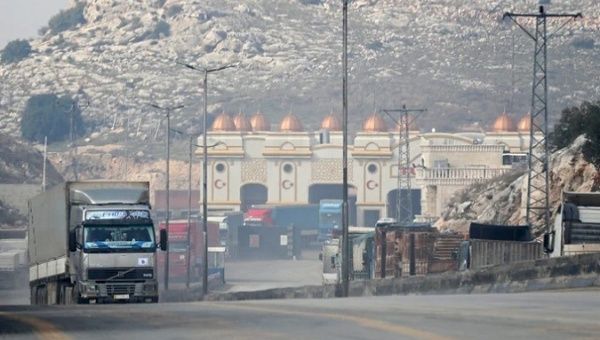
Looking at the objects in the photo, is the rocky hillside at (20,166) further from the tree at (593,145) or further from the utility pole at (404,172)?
the tree at (593,145)

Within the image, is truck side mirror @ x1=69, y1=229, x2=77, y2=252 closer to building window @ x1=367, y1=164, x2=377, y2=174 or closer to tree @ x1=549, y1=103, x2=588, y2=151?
tree @ x1=549, y1=103, x2=588, y2=151

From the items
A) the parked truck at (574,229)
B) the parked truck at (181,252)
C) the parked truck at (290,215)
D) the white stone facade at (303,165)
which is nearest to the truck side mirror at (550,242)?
the parked truck at (574,229)

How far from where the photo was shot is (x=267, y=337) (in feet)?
68.8

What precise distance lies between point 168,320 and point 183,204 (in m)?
165

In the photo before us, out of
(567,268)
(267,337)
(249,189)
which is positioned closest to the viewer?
(267,337)

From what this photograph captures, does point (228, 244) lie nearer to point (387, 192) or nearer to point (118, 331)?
point (387, 192)

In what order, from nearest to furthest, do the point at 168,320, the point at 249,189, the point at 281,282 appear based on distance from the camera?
the point at 168,320
the point at 281,282
the point at 249,189

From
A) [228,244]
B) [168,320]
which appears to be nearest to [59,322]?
[168,320]

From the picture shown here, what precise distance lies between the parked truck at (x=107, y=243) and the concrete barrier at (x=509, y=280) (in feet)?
24.8

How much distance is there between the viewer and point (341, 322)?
75.7 ft

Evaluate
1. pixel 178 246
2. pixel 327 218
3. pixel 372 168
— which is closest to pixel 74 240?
pixel 178 246

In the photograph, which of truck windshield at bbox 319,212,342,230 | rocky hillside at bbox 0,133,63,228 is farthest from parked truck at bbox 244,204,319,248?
rocky hillside at bbox 0,133,63,228

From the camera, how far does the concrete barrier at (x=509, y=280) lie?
40438mm

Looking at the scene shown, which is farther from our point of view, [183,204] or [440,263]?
[183,204]
